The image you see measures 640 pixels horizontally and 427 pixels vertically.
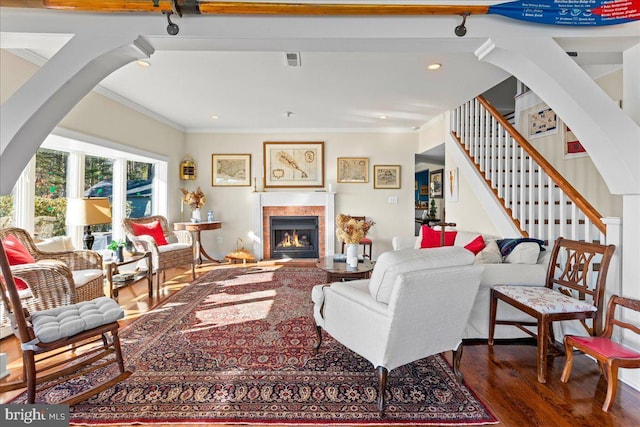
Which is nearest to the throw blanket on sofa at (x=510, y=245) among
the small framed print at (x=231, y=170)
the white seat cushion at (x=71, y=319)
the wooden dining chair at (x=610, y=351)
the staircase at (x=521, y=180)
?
the staircase at (x=521, y=180)

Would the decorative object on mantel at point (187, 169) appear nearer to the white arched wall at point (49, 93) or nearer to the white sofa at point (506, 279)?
the white arched wall at point (49, 93)

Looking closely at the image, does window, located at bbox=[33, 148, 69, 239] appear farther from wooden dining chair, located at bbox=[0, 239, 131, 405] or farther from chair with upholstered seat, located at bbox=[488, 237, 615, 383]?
chair with upholstered seat, located at bbox=[488, 237, 615, 383]

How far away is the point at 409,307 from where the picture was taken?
1637mm

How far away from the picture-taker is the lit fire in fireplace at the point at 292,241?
6.06 m

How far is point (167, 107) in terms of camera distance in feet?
15.0

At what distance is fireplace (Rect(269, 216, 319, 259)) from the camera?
6.00 metres

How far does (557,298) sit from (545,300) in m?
0.12

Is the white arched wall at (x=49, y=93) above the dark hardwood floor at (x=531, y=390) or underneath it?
above

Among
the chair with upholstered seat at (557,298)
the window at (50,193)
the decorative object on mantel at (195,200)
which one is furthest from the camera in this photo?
the decorative object on mantel at (195,200)

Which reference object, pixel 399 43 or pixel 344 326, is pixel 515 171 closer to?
pixel 399 43

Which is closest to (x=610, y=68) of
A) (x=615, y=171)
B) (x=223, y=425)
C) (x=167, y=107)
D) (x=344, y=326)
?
(x=615, y=171)

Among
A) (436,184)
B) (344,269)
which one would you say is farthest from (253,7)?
(436,184)

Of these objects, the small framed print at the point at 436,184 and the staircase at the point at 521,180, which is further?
the small framed print at the point at 436,184

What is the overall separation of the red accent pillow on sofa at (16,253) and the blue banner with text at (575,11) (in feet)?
12.6
